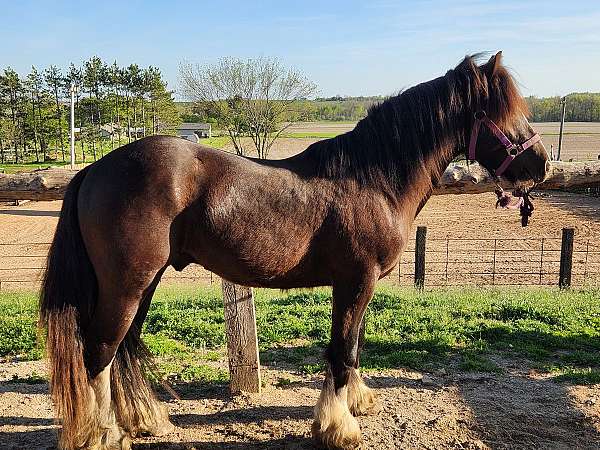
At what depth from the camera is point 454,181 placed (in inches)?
182

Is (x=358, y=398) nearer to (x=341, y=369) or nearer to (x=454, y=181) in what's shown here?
(x=341, y=369)

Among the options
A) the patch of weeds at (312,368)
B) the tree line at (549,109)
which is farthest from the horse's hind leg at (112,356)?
the tree line at (549,109)

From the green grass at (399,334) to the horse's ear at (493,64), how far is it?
2493 mm

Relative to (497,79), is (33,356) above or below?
below

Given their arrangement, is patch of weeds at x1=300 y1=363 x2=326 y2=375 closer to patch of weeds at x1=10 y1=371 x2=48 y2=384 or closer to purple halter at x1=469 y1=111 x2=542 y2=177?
patch of weeds at x1=10 y1=371 x2=48 y2=384

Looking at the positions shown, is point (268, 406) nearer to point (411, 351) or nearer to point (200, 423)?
point (200, 423)

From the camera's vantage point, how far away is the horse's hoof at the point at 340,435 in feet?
10.5

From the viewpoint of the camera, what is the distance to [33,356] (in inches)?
179

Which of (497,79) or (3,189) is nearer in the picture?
(497,79)

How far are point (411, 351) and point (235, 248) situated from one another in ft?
8.35

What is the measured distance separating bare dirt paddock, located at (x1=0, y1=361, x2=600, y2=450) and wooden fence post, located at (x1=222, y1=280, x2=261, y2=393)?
13 centimetres

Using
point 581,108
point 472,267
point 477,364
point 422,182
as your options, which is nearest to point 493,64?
point 422,182

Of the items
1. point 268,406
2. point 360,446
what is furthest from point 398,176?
point 268,406

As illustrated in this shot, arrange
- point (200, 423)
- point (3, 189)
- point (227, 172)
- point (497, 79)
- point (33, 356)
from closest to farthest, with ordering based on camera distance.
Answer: point (227, 172)
point (497, 79)
point (200, 423)
point (3, 189)
point (33, 356)
